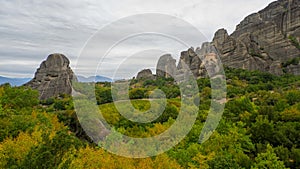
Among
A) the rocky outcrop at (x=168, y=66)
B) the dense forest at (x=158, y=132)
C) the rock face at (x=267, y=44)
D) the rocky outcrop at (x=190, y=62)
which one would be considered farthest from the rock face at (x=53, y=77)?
the rock face at (x=267, y=44)

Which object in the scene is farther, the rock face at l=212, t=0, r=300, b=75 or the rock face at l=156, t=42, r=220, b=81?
the rock face at l=212, t=0, r=300, b=75

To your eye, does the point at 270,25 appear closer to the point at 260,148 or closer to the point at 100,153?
the point at 260,148

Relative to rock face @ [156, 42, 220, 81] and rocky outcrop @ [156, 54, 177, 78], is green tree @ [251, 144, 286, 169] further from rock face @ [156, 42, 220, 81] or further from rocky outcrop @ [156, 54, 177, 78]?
rocky outcrop @ [156, 54, 177, 78]

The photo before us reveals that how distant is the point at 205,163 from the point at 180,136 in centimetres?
777

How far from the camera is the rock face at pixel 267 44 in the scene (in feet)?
251

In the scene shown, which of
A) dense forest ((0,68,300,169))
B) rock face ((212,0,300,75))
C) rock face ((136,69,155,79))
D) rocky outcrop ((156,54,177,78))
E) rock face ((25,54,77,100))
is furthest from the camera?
rock face ((136,69,155,79))

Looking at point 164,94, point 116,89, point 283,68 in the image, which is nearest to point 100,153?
point 116,89

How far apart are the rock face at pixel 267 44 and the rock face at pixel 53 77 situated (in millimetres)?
44210

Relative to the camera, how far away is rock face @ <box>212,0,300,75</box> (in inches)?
3017

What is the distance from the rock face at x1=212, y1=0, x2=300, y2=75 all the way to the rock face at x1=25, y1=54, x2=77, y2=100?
1741 inches

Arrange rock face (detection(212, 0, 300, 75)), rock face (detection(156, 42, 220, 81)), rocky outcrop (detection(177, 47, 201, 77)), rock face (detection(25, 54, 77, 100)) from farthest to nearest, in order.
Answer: rock face (detection(212, 0, 300, 75)) → rocky outcrop (detection(177, 47, 201, 77)) → rock face (detection(156, 42, 220, 81)) → rock face (detection(25, 54, 77, 100))

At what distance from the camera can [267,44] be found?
82625 mm

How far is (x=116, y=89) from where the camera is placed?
53.3 metres

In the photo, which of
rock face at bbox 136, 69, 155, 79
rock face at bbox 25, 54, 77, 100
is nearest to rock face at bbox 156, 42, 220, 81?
rock face at bbox 136, 69, 155, 79
